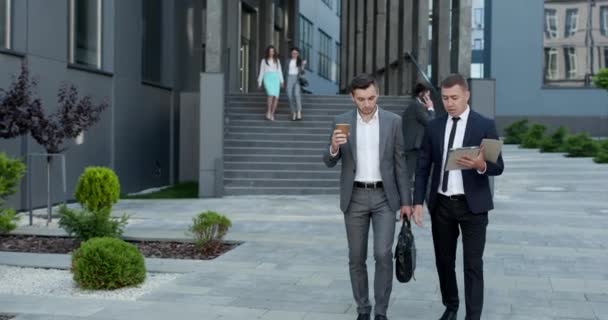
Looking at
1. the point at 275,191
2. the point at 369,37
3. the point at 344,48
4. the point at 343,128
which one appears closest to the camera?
the point at 343,128

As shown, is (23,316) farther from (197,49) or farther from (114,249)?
(197,49)

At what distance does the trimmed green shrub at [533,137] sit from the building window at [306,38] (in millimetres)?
18036

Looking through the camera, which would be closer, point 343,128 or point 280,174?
point 343,128

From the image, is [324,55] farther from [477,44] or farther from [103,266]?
[103,266]

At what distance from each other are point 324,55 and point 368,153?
4733cm

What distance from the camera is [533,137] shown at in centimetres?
2755

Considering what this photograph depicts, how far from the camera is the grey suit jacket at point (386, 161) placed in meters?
5.77

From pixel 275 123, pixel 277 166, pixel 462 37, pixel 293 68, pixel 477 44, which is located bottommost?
pixel 277 166

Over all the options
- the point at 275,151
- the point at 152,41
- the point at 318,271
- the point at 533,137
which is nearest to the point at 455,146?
the point at 318,271

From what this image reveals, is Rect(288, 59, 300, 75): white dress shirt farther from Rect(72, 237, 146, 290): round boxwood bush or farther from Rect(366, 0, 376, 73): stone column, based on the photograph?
Rect(366, 0, 376, 73): stone column

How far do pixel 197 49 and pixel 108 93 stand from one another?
24.1 feet

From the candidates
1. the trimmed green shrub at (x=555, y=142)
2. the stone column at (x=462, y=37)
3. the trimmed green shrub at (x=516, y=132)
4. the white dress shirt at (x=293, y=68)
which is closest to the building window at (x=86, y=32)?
the white dress shirt at (x=293, y=68)

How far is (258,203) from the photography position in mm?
15312

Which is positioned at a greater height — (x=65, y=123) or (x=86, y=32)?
(x=86, y=32)
